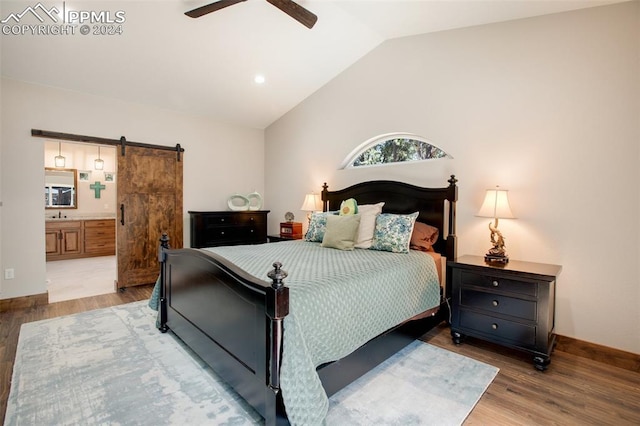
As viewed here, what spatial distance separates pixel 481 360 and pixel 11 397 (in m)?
3.22

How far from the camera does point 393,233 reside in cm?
306

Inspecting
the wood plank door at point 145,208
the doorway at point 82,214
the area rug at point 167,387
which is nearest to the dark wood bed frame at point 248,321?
the area rug at point 167,387

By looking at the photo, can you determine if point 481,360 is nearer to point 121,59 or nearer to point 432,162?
point 432,162

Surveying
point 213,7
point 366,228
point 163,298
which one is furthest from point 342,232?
point 213,7

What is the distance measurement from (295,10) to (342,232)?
6.48 ft

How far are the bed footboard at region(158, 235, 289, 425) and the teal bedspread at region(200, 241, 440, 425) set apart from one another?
0.35 ft

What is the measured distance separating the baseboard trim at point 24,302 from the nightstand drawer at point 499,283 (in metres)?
4.58

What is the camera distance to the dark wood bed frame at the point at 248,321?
5.25 feet

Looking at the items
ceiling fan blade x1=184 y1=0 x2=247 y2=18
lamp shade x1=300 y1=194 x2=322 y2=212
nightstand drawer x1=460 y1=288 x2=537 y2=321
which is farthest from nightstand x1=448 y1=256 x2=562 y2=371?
ceiling fan blade x1=184 y1=0 x2=247 y2=18

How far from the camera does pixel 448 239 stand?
10.7 feet

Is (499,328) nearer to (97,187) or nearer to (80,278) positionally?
(80,278)

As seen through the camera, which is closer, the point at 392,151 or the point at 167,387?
the point at 167,387

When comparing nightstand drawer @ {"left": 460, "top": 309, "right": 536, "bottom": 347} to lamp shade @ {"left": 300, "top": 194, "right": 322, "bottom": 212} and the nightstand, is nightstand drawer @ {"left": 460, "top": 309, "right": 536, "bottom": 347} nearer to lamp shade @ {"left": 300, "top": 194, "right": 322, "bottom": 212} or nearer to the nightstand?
the nightstand

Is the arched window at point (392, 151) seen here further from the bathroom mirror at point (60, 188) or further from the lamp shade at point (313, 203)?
the bathroom mirror at point (60, 188)
